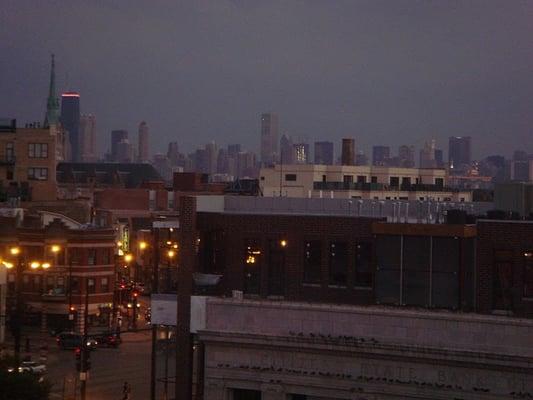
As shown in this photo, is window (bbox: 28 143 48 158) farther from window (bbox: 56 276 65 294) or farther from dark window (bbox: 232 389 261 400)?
dark window (bbox: 232 389 261 400)

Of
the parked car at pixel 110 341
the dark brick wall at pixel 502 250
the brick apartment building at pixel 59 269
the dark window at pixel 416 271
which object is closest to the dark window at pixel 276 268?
the dark window at pixel 416 271

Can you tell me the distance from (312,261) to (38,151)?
73.1 metres

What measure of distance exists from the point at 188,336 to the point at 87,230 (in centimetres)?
4654

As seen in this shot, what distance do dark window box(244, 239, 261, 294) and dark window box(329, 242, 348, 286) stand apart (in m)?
2.42

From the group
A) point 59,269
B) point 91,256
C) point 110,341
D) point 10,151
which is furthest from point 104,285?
point 10,151

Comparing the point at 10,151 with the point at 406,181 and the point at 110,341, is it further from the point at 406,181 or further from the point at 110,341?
the point at 110,341

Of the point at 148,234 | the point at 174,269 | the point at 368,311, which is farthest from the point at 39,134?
the point at 368,311

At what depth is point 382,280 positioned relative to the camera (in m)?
31.5

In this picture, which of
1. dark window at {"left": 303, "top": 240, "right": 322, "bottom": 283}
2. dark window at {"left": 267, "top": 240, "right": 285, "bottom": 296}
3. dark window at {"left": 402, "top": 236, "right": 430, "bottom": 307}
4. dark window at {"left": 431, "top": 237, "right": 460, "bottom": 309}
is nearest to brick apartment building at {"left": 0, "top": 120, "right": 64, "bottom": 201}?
dark window at {"left": 267, "top": 240, "right": 285, "bottom": 296}

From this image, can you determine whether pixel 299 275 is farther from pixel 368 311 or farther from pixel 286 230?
pixel 368 311

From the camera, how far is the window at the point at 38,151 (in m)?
101

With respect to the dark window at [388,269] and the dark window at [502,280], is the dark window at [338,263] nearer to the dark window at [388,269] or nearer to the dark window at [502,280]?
the dark window at [388,269]

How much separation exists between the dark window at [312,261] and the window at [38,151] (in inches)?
2851

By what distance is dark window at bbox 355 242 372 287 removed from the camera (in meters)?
31.8
